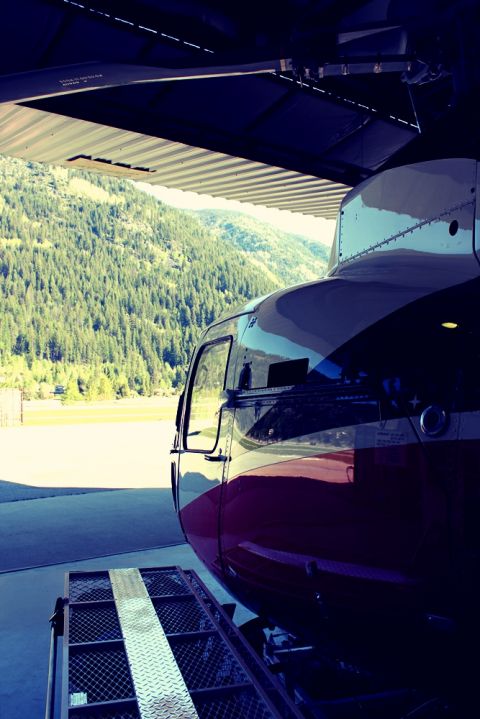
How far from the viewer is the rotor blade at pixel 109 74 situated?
3162mm

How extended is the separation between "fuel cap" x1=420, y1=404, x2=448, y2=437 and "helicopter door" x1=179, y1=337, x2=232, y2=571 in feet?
4.23

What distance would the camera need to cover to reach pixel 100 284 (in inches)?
4284

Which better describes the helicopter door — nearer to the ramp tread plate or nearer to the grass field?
the ramp tread plate

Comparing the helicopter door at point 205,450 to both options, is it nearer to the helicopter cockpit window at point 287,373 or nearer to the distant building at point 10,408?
the helicopter cockpit window at point 287,373

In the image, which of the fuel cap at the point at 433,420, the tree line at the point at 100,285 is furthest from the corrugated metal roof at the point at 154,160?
the tree line at the point at 100,285

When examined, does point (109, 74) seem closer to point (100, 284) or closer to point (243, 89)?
point (243, 89)

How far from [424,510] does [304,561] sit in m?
0.62

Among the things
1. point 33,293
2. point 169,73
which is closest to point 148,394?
point 33,293

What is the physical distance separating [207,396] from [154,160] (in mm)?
4830

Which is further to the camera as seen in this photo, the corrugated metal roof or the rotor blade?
the corrugated metal roof

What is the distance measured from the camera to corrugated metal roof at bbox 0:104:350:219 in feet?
22.0

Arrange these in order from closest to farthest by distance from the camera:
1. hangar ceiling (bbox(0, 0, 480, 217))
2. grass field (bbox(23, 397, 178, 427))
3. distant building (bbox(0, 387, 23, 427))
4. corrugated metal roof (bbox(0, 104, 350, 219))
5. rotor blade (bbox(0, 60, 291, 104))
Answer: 1. hangar ceiling (bbox(0, 0, 480, 217))
2. rotor blade (bbox(0, 60, 291, 104))
3. corrugated metal roof (bbox(0, 104, 350, 219))
4. distant building (bbox(0, 387, 23, 427))
5. grass field (bbox(23, 397, 178, 427))

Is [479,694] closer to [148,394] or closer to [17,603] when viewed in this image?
[17,603]

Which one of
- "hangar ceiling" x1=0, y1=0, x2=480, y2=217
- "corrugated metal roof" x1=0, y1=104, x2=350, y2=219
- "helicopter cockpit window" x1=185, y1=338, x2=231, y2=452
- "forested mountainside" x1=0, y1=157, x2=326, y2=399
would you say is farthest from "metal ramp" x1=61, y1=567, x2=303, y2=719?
"forested mountainside" x1=0, y1=157, x2=326, y2=399
